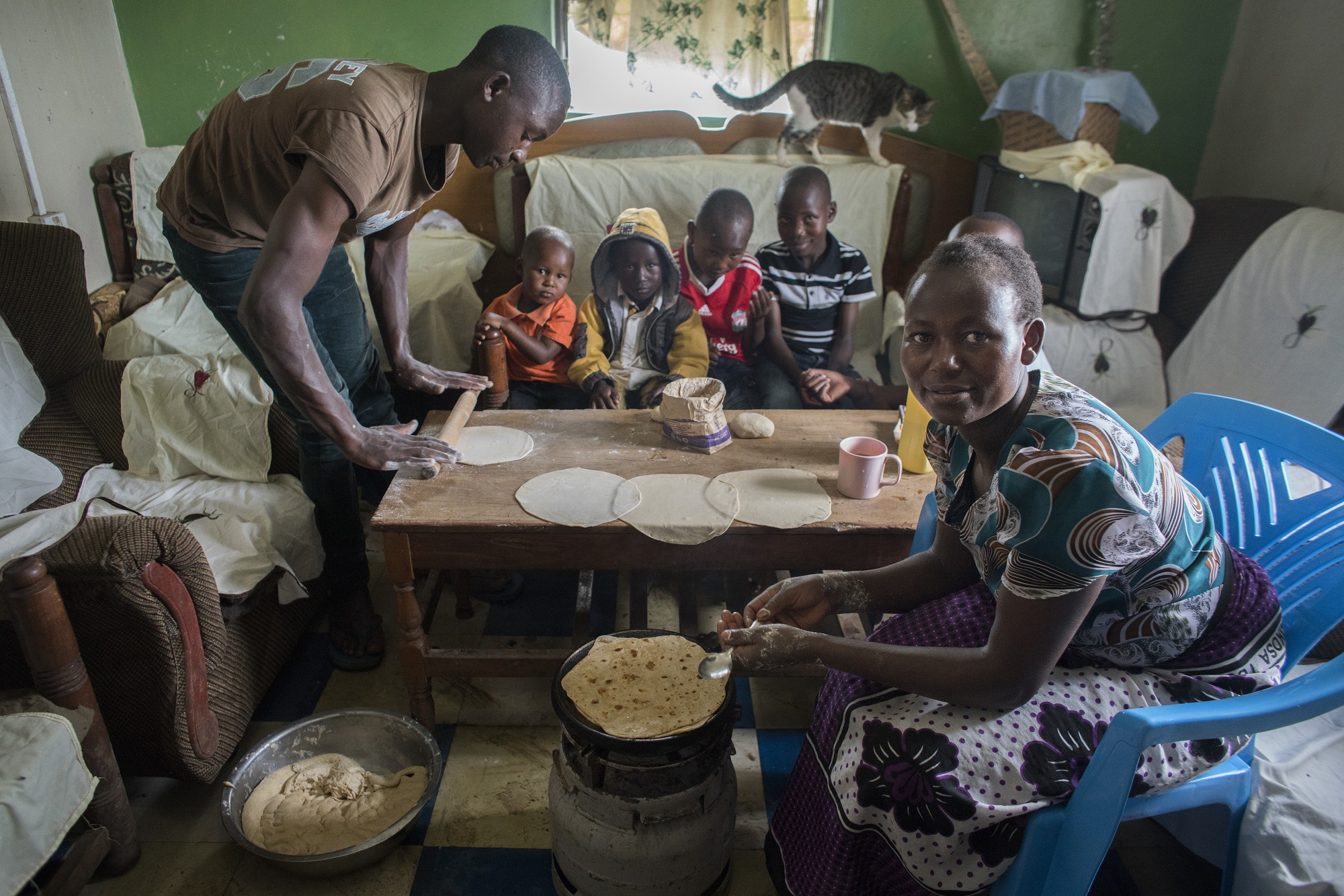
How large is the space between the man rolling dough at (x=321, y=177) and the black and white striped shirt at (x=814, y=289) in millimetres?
1338

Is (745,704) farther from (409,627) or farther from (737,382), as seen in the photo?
(737,382)

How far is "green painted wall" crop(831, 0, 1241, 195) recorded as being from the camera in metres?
3.07

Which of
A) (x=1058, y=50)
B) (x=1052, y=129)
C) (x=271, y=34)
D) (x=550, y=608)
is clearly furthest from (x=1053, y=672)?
(x=271, y=34)

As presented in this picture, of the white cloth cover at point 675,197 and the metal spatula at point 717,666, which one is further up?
the white cloth cover at point 675,197

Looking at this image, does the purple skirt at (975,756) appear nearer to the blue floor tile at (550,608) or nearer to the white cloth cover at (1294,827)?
the white cloth cover at (1294,827)

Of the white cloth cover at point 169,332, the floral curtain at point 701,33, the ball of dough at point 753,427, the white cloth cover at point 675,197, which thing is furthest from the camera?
the floral curtain at point 701,33

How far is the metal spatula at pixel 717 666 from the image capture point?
1.13 meters

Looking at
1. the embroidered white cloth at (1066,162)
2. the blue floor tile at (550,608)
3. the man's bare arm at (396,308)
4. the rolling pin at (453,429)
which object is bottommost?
the blue floor tile at (550,608)

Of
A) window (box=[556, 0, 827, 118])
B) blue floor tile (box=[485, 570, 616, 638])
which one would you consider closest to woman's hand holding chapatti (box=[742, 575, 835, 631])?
blue floor tile (box=[485, 570, 616, 638])

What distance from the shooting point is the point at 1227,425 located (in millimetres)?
1405

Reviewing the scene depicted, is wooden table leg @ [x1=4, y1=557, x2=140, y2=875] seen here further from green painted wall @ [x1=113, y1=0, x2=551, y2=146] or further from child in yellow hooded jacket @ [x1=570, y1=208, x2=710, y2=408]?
green painted wall @ [x1=113, y1=0, x2=551, y2=146]

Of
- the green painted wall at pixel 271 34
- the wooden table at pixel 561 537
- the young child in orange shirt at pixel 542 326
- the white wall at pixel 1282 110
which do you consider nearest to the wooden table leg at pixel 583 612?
the wooden table at pixel 561 537

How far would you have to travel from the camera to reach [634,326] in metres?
2.61

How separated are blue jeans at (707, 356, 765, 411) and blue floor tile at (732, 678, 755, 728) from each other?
0.95 meters
